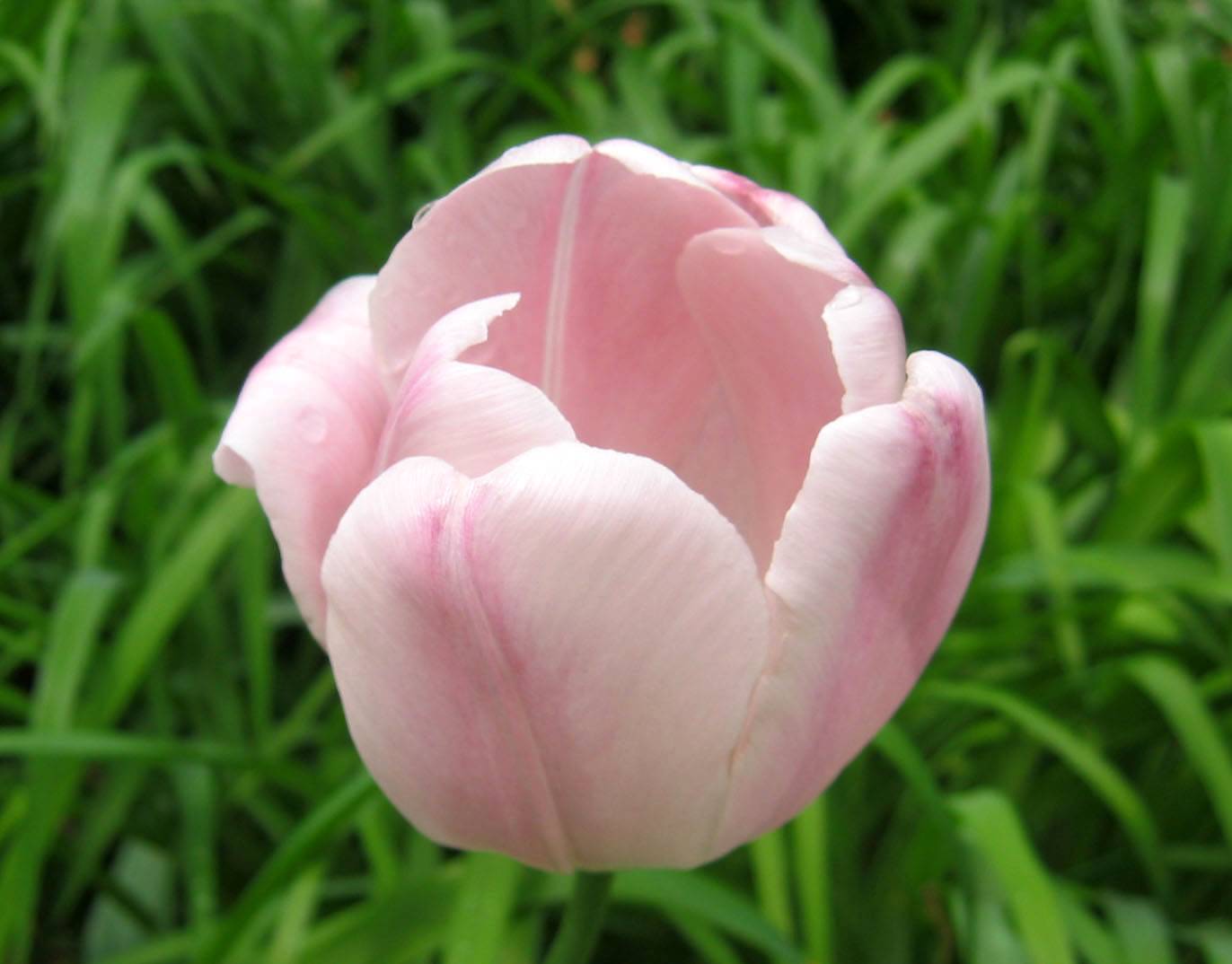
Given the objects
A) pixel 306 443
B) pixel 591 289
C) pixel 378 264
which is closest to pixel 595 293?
pixel 591 289

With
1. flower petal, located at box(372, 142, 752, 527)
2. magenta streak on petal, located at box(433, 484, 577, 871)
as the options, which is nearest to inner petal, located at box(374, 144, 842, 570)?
flower petal, located at box(372, 142, 752, 527)

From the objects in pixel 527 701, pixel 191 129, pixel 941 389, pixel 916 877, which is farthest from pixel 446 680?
pixel 191 129

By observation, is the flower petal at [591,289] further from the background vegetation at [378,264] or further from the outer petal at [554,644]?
the background vegetation at [378,264]

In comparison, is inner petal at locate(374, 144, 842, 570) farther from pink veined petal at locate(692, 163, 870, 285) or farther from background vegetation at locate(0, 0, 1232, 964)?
background vegetation at locate(0, 0, 1232, 964)

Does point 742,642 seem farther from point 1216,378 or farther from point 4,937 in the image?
point 1216,378

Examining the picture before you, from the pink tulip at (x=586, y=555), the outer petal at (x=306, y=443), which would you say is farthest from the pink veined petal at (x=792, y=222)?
the outer petal at (x=306, y=443)

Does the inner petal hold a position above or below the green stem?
above

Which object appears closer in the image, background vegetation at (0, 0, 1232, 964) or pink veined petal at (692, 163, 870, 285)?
pink veined petal at (692, 163, 870, 285)
